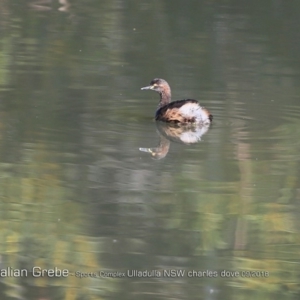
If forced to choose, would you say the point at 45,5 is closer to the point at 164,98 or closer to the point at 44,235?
the point at 164,98

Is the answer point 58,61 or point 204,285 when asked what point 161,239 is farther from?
point 58,61

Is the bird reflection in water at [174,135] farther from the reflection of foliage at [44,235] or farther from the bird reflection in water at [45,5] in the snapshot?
the bird reflection in water at [45,5]

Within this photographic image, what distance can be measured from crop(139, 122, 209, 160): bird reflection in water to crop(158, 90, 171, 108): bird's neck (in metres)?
0.65

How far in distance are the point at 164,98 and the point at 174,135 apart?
122 centimetres

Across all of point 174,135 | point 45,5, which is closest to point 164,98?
point 174,135

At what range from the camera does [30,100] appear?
35.3 feet

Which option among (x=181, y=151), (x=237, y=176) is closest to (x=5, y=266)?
(x=237, y=176)

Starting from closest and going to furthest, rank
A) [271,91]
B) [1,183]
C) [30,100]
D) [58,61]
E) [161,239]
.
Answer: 1. [161,239]
2. [1,183]
3. [30,100]
4. [271,91]
5. [58,61]

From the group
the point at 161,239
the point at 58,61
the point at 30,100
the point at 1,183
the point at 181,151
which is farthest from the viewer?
the point at 58,61

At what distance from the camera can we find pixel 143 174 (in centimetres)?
795

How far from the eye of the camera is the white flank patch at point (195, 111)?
9781mm

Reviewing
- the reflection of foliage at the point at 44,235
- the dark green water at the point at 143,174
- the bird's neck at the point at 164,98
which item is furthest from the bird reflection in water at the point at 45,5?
the reflection of foliage at the point at 44,235

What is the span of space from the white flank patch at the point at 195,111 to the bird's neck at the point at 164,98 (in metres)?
0.72

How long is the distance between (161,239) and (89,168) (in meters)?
1.67
